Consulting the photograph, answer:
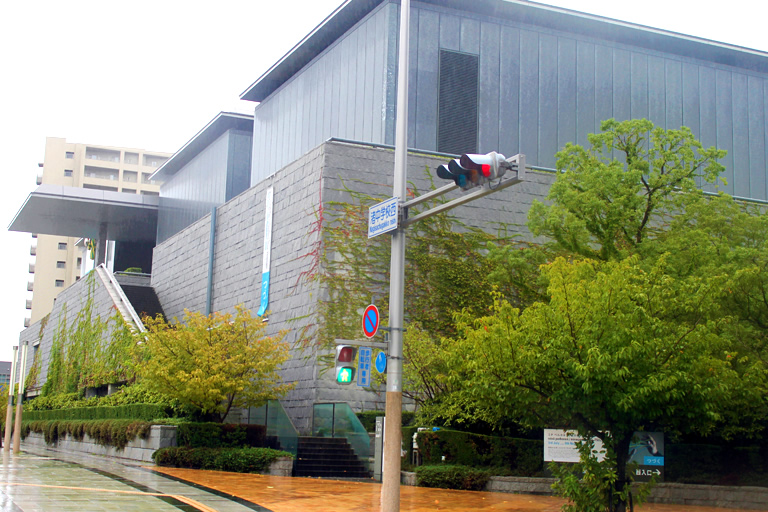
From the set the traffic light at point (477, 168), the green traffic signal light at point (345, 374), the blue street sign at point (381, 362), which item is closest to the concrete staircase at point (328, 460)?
the blue street sign at point (381, 362)

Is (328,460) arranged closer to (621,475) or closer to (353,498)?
(353,498)

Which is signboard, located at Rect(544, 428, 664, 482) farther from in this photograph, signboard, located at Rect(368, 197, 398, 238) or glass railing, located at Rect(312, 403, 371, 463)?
glass railing, located at Rect(312, 403, 371, 463)

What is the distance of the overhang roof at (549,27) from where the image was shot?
3369 cm

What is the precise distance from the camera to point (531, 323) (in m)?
15.3

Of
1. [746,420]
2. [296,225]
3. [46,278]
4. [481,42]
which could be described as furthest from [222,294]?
[46,278]

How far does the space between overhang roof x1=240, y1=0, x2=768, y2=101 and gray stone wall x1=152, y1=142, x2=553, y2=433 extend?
6.22 metres

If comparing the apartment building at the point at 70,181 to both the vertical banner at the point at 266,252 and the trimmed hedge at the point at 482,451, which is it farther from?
the trimmed hedge at the point at 482,451

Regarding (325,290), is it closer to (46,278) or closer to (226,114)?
(226,114)

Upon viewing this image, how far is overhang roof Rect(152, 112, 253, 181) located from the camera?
42844 millimetres

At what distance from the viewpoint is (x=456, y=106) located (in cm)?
3256

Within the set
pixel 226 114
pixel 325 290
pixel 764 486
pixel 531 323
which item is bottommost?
pixel 764 486

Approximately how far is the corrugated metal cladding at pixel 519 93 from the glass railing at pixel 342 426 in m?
10.1

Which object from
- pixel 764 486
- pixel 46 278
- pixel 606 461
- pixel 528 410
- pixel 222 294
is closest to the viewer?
pixel 606 461

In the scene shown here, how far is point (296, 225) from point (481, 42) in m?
10.5
